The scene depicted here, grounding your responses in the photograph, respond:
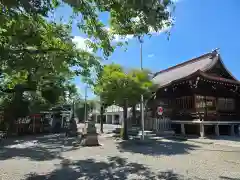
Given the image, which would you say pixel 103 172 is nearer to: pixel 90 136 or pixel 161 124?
pixel 90 136

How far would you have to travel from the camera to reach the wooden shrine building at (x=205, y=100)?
20.5 m

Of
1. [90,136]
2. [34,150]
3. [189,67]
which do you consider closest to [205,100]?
[189,67]

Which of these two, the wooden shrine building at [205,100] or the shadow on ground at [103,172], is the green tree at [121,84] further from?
the shadow on ground at [103,172]

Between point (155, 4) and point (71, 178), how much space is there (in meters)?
5.98

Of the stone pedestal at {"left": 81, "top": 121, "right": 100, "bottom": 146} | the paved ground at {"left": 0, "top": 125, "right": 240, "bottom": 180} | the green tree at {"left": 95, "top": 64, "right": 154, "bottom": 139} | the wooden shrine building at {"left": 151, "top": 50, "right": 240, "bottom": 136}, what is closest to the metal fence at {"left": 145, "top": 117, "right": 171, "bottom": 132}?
the wooden shrine building at {"left": 151, "top": 50, "right": 240, "bottom": 136}

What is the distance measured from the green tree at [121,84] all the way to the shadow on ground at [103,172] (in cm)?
705

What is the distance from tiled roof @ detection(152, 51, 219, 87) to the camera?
23.1 metres

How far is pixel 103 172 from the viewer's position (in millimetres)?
8812

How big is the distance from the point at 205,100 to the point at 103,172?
1556cm

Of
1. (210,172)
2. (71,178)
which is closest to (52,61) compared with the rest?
(71,178)

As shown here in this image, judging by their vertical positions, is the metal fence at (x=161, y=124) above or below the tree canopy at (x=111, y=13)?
below

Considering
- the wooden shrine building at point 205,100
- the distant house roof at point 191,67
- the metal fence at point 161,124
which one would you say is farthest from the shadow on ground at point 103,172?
the distant house roof at point 191,67

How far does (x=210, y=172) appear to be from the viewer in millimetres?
8633

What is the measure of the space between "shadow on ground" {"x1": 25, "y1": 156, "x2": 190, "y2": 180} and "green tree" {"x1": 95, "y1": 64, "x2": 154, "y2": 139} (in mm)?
7054
